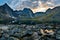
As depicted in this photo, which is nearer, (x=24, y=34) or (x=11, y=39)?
(x=11, y=39)

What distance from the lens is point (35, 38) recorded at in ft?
271

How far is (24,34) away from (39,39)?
839cm

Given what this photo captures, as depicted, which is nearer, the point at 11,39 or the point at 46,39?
the point at 11,39

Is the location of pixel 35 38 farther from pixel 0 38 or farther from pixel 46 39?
pixel 0 38

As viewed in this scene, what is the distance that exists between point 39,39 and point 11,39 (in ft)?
46.7

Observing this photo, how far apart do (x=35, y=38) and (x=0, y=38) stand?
16983 mm

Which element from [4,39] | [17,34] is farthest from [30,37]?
[4,39]

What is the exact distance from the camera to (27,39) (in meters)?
80.1

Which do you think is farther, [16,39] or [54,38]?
[54,38]

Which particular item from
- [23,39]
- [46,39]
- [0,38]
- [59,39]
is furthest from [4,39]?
[59,39]

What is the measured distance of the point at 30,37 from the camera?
82.8 m

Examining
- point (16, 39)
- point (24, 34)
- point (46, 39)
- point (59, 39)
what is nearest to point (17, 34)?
point (24, 34)

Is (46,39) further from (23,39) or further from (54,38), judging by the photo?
(23,39)

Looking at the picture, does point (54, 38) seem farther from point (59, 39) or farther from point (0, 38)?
point (0, 38)
